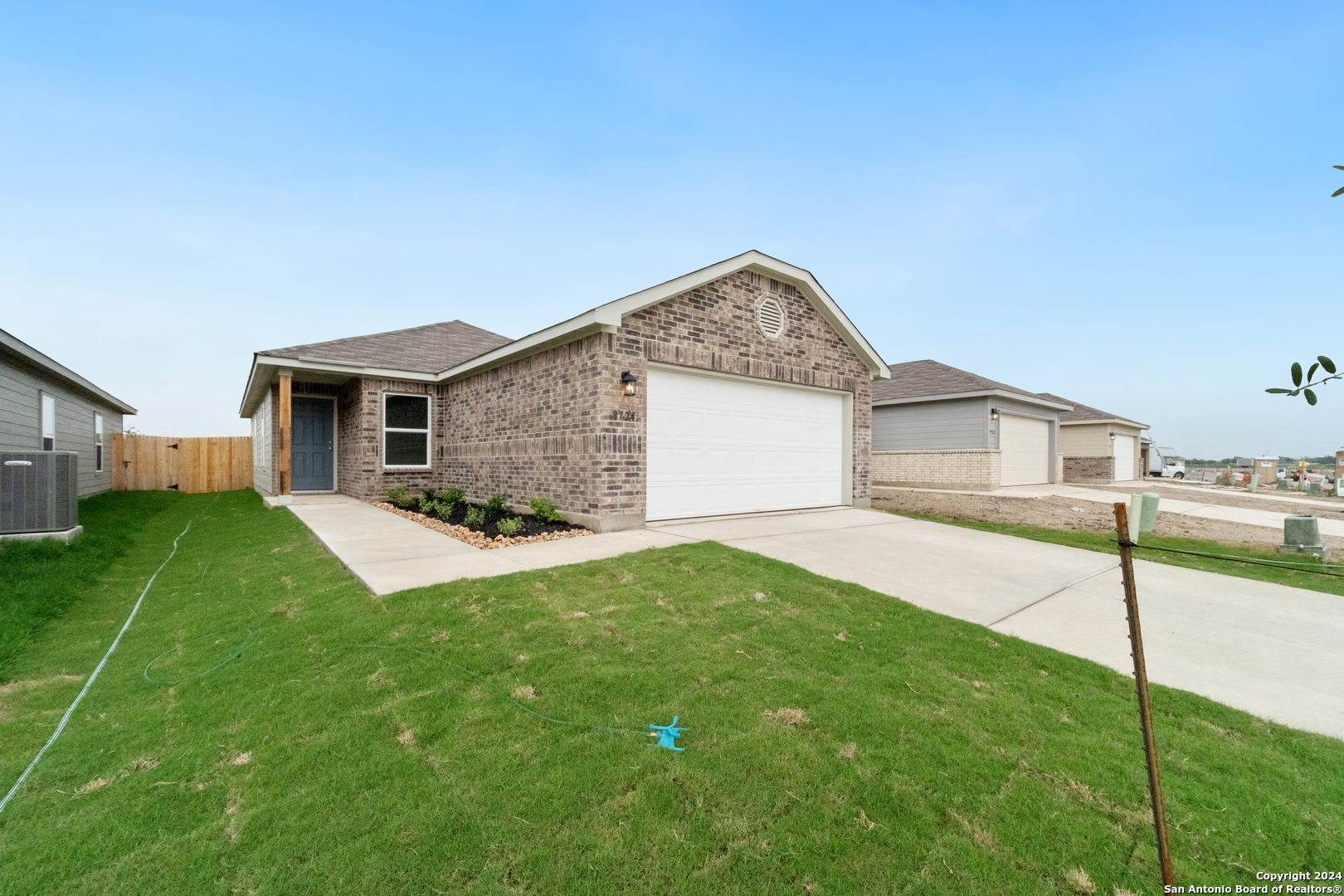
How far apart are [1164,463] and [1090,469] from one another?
2434 cm

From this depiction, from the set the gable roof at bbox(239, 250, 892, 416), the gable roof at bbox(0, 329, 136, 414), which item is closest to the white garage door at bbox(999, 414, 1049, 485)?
the gable roof at bbox(239, 250, 892, 416)

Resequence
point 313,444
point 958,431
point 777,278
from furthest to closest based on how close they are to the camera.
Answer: point 958,431 → point 313,444 → point 777,278

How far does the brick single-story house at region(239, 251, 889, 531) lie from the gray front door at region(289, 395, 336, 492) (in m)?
0.07

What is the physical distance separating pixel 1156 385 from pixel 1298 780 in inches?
121

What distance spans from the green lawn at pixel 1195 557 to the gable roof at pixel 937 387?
723 centimetres

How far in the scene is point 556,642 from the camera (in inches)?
151

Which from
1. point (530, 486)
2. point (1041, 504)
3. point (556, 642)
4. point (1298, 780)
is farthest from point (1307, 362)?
point (1041, 504)

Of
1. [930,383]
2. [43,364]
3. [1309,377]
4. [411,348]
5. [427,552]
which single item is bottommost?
Result: [427,552]

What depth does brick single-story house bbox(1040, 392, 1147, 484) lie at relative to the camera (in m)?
24.8

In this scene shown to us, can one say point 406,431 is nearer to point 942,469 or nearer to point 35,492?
point 35,492

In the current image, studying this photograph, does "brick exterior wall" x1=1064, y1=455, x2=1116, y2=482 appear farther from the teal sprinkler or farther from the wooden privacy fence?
the wooden privacy fence

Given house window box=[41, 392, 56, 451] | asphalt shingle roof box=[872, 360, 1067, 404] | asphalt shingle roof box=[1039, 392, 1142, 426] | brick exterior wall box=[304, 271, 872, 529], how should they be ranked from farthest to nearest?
1. asphalt shingle roof box=[1039, 392, 1142, 426]
2. asphalt shingle roof box=[872, 360, 1067, 404]
3. house window box=[41, 392, 56, 451]
4. brick exterior wall box=[304, 271, 872, 529]

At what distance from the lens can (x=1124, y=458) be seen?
1059 inches

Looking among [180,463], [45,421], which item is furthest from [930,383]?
[180,463]
